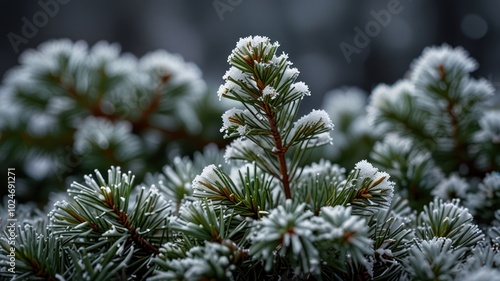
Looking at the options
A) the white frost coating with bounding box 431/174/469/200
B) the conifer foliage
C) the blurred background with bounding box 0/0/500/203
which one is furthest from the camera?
the blurred background with bounding box 0/0/500/203

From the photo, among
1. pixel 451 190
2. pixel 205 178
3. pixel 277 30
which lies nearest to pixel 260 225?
pixel 205 178

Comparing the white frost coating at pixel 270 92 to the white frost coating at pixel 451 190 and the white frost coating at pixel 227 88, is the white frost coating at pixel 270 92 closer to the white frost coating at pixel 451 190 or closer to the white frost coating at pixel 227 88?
the white frost coating at pixel 227 88

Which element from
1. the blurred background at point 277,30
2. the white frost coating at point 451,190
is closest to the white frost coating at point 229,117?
the white frost coating at point 451,190

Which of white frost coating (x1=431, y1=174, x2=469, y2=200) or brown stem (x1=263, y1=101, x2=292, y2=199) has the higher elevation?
white frost coating (x1=431, y1=174, x2=469, y2=200)

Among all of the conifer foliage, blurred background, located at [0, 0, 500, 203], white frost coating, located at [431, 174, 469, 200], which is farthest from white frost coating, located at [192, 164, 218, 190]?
blurred background, located at [0, 0, 500, 203]

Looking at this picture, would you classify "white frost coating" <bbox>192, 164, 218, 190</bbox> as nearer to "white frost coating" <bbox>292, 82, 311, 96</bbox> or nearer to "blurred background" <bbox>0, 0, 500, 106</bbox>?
"white frost coating" <bbox>292, 82, 311, 96</bbox>

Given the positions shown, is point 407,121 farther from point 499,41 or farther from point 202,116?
point 499,41

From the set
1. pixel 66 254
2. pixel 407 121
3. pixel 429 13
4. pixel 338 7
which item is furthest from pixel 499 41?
pixel 66 254
